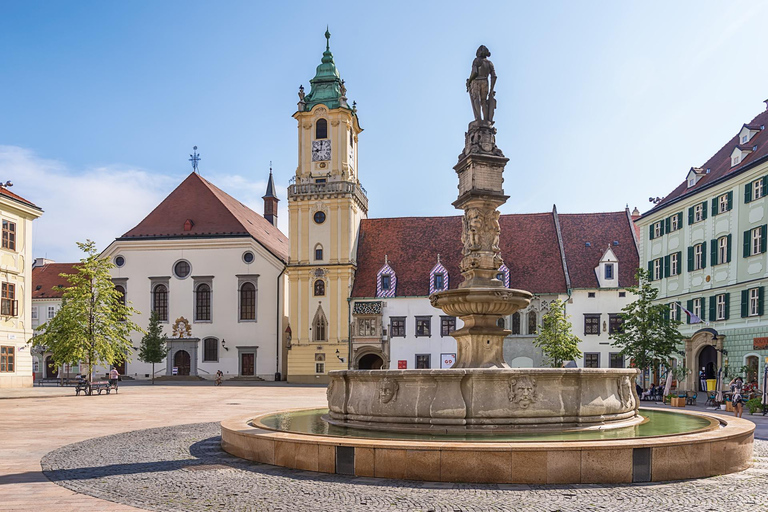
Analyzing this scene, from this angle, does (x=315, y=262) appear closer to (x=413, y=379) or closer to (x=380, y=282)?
(x=380, y=282)

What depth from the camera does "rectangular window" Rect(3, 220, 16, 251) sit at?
1551 inches

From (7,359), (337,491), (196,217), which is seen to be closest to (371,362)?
(196,217)

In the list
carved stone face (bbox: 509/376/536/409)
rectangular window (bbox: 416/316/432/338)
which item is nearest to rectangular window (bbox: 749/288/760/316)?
rectangular window (bbox: 416/316/432/338)

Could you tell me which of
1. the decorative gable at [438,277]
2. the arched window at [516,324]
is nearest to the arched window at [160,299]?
the decorative gable at [438,277]

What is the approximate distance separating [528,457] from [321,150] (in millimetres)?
48804

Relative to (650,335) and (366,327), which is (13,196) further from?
(650,335)

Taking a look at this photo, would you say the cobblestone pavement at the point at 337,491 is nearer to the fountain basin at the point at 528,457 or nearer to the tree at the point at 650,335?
the fountain basin at the point at 528,457

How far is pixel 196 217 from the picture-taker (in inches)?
2323

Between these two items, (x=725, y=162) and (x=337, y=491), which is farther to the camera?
(x=725, y=162)

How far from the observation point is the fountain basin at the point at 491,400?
442 inches

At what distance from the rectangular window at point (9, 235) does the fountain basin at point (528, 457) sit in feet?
112

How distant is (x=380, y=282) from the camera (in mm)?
54625

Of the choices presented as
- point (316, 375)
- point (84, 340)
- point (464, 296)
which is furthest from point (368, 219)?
point (464, 296)

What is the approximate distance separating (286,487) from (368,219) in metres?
50.7
